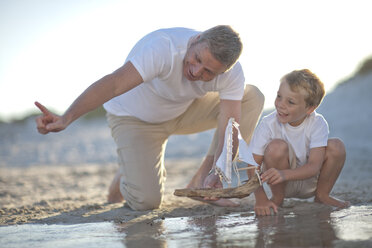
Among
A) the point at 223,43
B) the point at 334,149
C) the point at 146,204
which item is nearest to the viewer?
the point at 223,43

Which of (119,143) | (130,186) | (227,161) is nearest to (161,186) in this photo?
(130,186)

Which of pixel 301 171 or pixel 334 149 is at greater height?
pixel 334 149

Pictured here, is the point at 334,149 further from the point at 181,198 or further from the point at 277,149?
the point at 181,198

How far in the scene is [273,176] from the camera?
3.11 meters

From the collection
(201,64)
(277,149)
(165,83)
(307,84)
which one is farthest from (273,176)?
(165,83)

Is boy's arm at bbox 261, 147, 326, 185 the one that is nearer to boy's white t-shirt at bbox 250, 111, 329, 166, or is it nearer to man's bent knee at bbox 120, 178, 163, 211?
boy's white t-shirt at bbox 250, 111, 329, 166

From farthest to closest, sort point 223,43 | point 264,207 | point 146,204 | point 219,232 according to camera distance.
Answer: point 146,204, point 264,207, point 223,43, point 219,232

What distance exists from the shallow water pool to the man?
631mm

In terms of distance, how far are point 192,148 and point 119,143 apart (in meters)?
7.72

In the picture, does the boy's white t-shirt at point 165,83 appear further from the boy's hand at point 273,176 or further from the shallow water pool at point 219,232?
the shallow water pool at point 219,232

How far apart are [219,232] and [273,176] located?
0.69 m

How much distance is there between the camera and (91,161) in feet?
35.4

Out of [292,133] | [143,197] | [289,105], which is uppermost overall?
[289,105]

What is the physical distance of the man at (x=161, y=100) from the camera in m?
3.02
